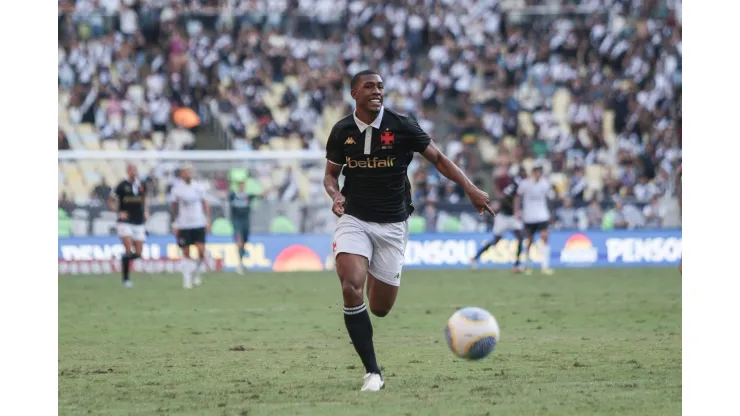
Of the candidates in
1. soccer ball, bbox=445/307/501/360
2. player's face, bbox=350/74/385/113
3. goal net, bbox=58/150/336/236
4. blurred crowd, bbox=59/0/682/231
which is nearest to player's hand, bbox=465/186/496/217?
soccer ball, bbox=445/307/501/360

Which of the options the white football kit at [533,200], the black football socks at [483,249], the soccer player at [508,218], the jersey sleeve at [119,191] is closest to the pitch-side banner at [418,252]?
the black football socks at [483,249]

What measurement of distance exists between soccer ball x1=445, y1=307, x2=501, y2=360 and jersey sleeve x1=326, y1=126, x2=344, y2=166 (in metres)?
1.58

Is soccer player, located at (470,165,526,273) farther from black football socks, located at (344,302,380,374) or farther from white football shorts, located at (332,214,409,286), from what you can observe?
black football socks, located at (344,302,380,374)

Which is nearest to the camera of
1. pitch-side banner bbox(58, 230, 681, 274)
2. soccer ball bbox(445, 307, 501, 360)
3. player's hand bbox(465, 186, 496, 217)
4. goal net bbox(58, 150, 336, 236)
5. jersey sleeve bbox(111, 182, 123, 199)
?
player's hand bbox(465, 186, 496, 217)

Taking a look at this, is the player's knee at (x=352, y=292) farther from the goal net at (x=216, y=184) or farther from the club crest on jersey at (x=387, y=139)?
the goal net at (x=216, y=184)

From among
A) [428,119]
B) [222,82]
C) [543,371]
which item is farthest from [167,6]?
[543,371]

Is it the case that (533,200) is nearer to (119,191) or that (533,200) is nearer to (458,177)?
(119,191)

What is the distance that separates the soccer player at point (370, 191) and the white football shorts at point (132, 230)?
1362 centimetres

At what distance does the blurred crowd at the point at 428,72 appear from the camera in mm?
33094

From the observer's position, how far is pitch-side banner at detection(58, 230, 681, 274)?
89.2ft

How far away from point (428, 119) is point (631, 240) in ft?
27.4

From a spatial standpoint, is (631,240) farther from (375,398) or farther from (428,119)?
(375,398)

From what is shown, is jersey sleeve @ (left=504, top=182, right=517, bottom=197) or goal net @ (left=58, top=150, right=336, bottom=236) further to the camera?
goal net @ (left=58, top=150, right=336, bottom=236)

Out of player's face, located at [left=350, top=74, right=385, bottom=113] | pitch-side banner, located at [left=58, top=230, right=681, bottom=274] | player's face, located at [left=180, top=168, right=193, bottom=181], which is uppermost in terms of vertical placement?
player's face, located at [left=350, top=74, right=385, bottom=113]
